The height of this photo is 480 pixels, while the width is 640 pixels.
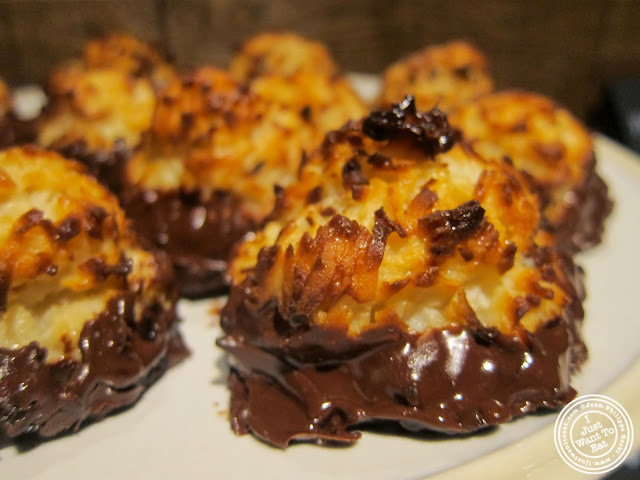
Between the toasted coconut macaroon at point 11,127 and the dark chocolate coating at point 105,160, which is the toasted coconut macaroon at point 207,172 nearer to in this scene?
the dark chocolate coating at point 105,160

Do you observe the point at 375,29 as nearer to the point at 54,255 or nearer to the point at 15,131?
the point at 15,131

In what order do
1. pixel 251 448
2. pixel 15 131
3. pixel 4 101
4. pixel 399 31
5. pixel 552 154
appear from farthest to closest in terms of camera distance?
pixel 399 31, pixel 4 101, pixel 15 131, pixel 552 154, pixel 251 448

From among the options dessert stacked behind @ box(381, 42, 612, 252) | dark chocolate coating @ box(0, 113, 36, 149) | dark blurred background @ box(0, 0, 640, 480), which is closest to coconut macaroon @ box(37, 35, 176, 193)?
dark chocolate coating @ box(0, 113, 36, 149)

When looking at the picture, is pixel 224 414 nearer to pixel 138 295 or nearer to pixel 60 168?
pixel 138 295

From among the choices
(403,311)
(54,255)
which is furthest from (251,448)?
(54,255)

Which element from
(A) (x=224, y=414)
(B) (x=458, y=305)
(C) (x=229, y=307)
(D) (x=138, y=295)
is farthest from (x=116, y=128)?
(B) (x=458, y=305)

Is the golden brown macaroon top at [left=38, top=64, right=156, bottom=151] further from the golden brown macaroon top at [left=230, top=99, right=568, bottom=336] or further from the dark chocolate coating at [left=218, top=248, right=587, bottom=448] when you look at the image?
the dark chocolate coating at [left=218, top=248, right=587, bottom=448]

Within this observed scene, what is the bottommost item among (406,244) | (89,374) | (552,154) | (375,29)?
(375,29)
